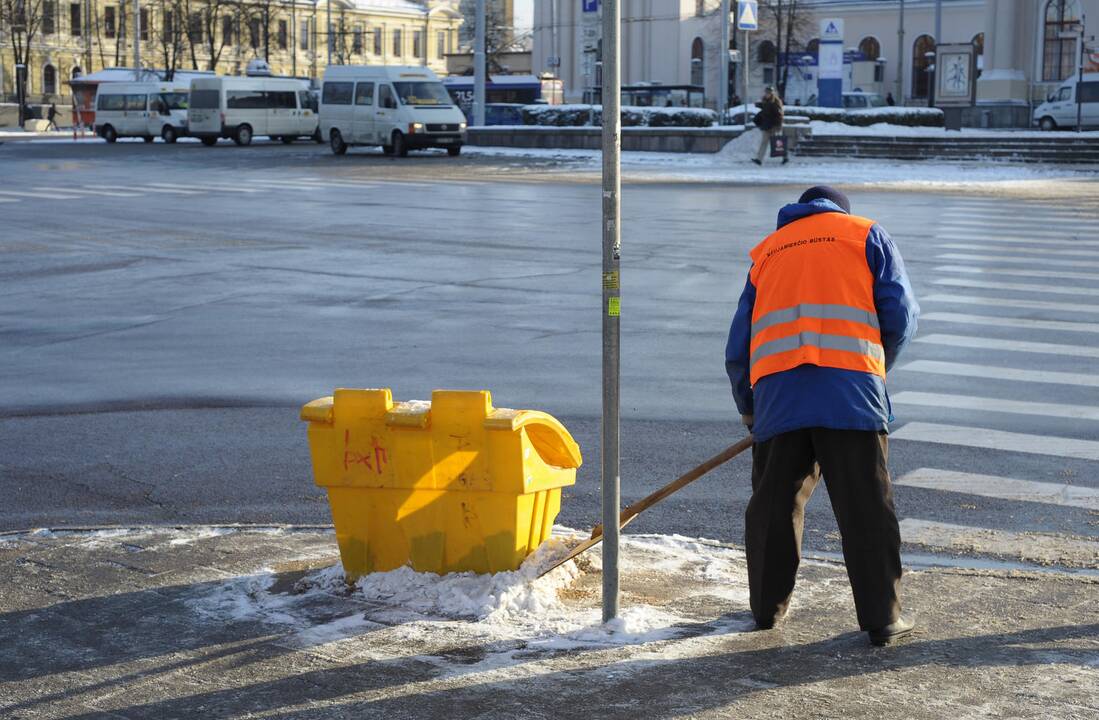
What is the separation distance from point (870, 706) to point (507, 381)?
226 inches

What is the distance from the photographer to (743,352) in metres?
5.18

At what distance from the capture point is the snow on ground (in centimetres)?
502

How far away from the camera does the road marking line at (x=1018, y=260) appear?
1650 cm

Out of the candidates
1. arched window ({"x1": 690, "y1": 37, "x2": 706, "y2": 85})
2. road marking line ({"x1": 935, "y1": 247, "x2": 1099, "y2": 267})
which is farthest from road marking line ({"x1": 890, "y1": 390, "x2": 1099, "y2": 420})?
arched window ({"x1": 690, "y1": 37, "x2": 706, "y2": 85})

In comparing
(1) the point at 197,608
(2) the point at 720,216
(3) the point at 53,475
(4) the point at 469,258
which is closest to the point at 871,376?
(1) the point at 197,608

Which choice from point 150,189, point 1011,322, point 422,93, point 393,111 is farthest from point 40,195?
point 1011,322

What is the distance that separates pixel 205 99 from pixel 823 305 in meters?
49.4

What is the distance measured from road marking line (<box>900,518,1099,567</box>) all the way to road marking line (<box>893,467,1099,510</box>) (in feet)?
1.95

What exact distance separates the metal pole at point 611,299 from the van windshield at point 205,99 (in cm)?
4841

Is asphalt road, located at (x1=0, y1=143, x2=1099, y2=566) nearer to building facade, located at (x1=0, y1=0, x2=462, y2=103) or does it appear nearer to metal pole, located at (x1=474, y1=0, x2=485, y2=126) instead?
metal pole, located at (x1=474, y1=0, x2=485, y2=126)

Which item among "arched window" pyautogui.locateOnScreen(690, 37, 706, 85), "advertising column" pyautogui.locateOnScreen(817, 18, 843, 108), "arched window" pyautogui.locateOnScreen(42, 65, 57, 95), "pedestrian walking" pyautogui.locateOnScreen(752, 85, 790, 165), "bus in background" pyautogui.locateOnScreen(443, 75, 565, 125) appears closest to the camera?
"pedestrian walking" pyautogui.locateOnScreen(752, 85, 790, 165)

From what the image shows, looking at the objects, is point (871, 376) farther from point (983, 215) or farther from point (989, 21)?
point (989, 21)

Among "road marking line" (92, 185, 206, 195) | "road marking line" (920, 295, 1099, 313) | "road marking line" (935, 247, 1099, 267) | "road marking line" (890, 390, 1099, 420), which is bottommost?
"road marking line" (890, 390, 1099, 420)

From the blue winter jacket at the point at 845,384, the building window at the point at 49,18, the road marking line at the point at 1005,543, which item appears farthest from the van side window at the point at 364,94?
the building window at the point at 49,18
